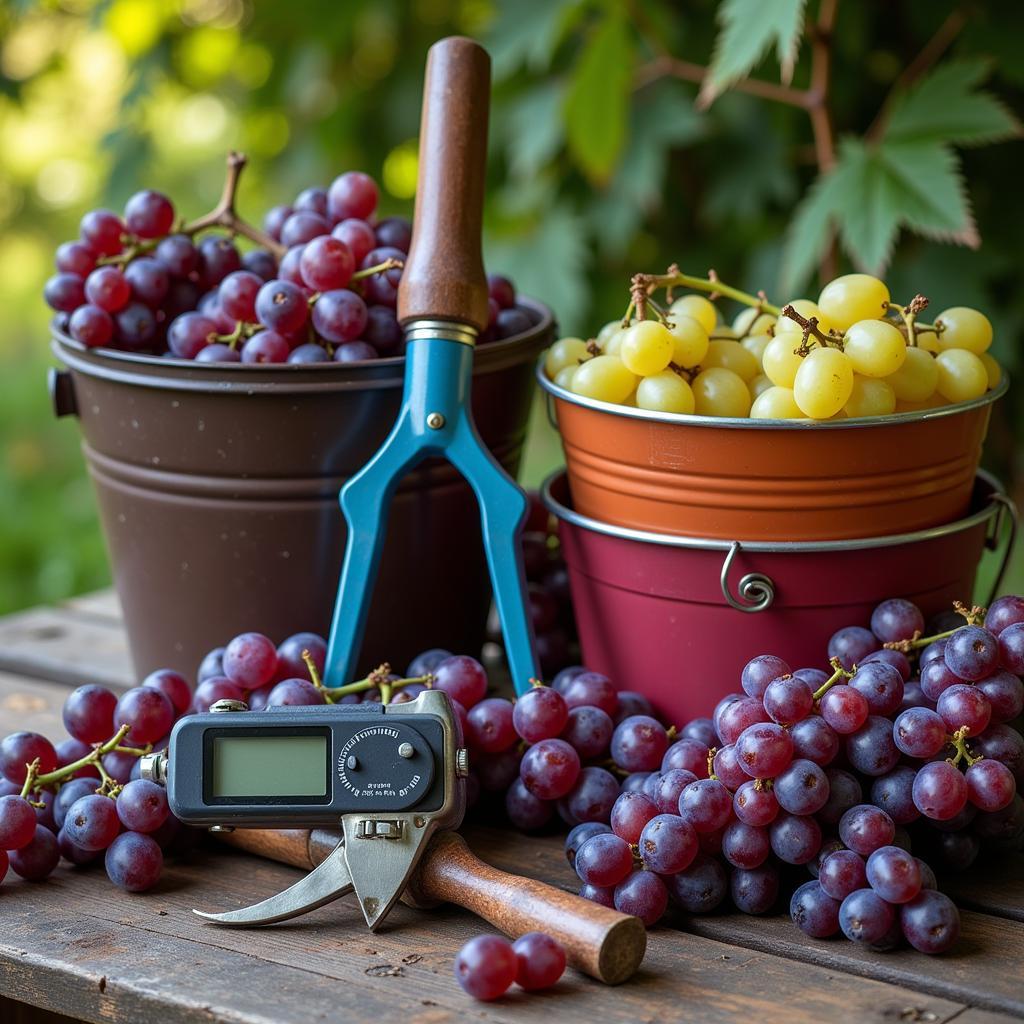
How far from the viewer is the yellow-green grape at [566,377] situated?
1126 mm

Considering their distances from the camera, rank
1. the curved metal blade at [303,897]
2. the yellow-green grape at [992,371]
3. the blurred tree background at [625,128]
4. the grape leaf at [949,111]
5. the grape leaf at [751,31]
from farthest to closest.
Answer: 1. the blurred tree background at [625,128]
2. the grape leaf at [949,111]
3. the grape leaf at [751,31]
4. the yellow-green grape at [992,371]
5. the curved metal blade at [303,897]

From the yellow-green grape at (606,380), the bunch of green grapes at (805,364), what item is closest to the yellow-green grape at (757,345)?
the bunch of green grapes at (805,364)

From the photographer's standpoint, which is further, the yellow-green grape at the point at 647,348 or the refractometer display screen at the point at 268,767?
the yellow-green grape at the point at 647,348

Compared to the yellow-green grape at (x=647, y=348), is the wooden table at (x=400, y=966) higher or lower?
lower

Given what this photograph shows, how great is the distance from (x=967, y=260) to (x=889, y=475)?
115 centimetres

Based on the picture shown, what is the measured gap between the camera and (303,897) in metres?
0.90

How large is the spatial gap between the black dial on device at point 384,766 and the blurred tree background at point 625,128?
884 millimetres

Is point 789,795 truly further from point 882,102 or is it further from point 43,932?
point 882,102

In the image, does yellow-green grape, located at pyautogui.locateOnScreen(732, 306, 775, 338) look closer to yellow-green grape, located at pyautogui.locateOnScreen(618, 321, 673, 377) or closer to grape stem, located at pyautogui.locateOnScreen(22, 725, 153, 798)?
yellow-green grape, located at pyautogui.locateOnScreen(618, 321, 673, 377)

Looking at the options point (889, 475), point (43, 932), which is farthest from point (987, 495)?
point (43, 932)

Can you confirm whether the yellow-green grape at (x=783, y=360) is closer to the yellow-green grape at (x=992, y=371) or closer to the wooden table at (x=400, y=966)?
the yellow-green grape at (x=992, y=371)

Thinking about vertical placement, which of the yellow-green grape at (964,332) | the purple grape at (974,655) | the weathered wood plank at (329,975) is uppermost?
the yellow-green grape at (964,332)

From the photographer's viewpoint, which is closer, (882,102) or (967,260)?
(967,260)

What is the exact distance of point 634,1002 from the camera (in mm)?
808
